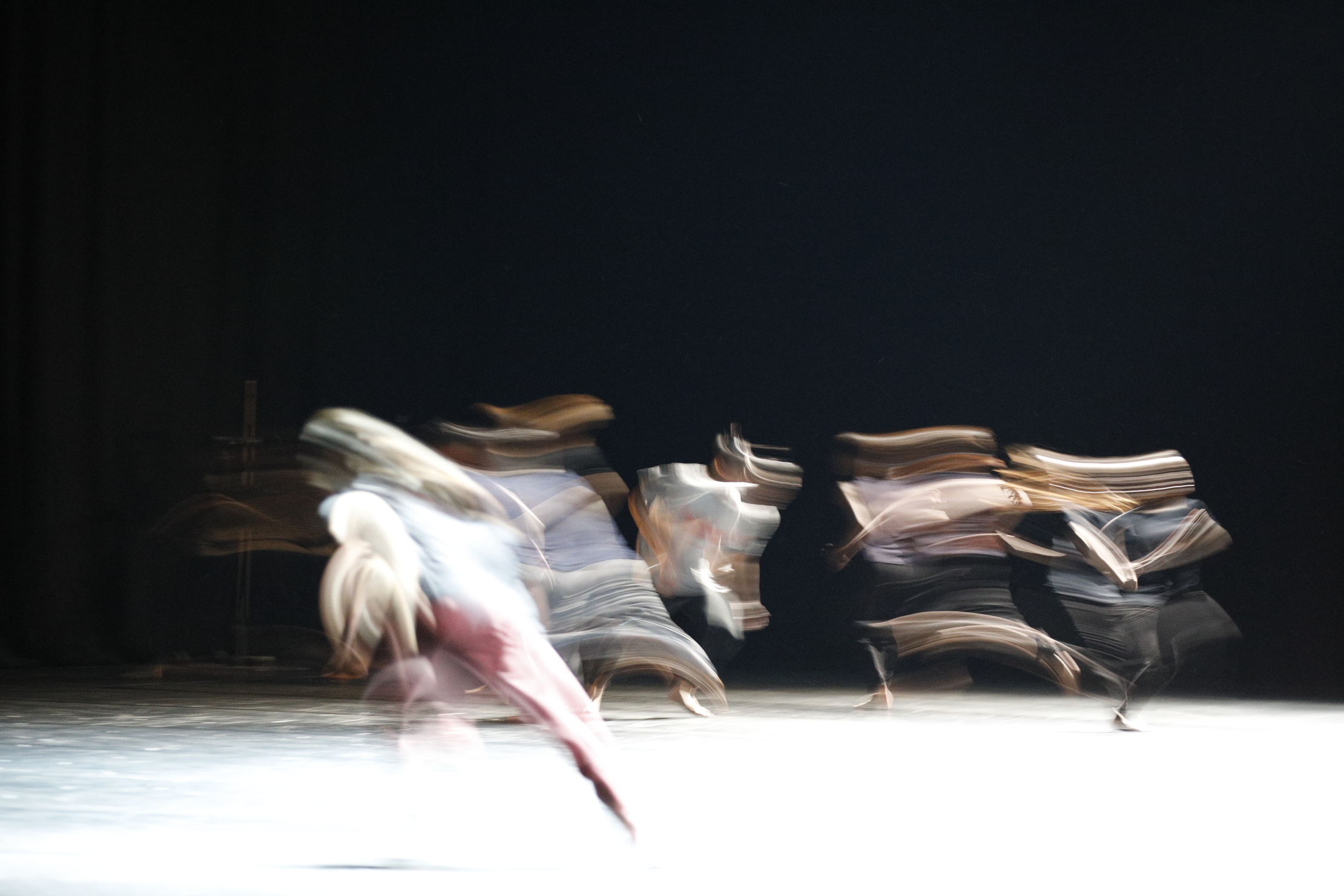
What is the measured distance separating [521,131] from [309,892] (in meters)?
7.44

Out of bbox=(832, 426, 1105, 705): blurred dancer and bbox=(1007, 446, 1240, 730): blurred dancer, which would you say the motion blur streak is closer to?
bbox=(832, 426, 1105, 705): blurred dancer

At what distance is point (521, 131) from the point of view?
9414 millimetres

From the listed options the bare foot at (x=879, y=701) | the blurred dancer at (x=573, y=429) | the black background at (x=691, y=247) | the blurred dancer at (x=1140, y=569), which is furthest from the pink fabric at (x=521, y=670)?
the black background at (x=691, y=247)

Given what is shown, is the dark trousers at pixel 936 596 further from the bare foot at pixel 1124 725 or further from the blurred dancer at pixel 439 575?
the blurred dancer at pixel 439 575

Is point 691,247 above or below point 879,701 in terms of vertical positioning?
above

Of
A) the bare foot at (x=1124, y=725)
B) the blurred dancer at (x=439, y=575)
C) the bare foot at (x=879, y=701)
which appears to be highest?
the blurred dancer at (x=439, y=575)

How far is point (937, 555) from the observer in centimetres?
728

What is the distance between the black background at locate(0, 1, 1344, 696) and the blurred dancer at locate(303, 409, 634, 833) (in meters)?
6.23

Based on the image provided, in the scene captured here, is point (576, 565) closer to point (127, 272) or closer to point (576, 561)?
point (576, 561)

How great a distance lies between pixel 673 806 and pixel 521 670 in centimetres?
120

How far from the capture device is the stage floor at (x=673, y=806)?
2.83 meters

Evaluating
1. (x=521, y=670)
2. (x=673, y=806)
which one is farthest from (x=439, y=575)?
(x=673, y=806)

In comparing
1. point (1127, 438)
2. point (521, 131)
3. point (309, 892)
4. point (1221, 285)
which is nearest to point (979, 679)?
point (1127, 438)

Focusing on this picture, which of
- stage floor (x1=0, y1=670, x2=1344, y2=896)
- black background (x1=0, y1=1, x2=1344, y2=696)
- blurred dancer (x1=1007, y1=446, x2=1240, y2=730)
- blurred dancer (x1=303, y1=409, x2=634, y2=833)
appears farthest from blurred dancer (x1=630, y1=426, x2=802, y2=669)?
blurred dancer (x1=303, y1=409, x2=634, y2=833)
